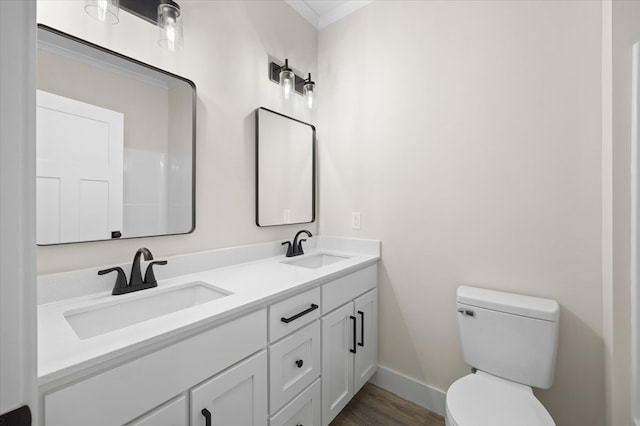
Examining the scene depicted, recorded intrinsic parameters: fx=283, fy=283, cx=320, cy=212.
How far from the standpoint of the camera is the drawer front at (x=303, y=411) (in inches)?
46.9

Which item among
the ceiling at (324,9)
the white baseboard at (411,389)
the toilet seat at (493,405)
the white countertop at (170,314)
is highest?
the ceiling at (324,9)

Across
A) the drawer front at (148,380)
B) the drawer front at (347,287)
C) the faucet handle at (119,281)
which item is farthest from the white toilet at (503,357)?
the faucet handle at (119,281)

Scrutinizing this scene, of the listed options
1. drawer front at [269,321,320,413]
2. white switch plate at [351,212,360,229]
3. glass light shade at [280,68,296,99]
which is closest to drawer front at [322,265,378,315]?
drawer front at [269,321,320,413]

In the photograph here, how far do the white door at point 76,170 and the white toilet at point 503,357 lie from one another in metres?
1.62

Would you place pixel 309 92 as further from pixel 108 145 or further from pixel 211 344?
pixel 211 344

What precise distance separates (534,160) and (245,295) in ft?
4.99

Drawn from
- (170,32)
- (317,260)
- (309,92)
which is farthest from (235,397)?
(309,92)

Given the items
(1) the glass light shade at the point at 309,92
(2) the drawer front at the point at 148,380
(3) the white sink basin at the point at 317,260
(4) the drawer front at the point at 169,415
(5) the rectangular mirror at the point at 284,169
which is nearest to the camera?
(2) the drawer front at the point at 148,380

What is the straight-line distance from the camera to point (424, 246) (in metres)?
1.77

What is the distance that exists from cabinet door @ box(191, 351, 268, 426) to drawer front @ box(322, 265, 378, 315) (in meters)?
0.45

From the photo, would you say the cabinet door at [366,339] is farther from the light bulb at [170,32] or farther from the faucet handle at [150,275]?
the light bulb at [170,32]

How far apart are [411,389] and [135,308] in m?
1.66

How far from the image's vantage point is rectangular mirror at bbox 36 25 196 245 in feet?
3.38

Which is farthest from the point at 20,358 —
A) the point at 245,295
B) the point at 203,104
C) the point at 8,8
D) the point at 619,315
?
the point at 619,315
